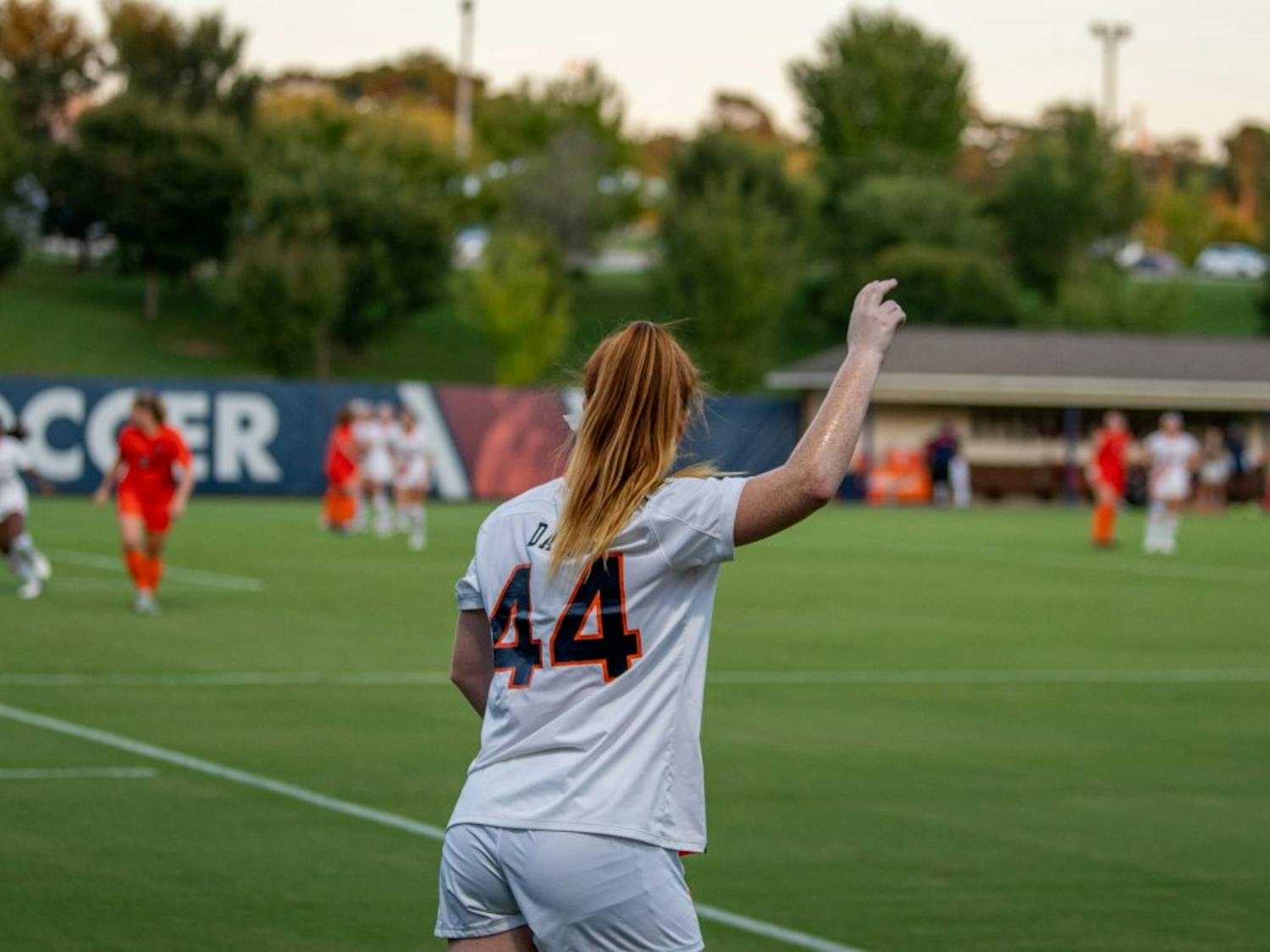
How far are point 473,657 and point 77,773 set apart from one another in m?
6.92

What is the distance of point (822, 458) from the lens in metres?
3.87

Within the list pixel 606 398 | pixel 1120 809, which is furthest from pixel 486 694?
pixel 1120 809

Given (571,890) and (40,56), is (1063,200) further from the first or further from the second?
(571,890)

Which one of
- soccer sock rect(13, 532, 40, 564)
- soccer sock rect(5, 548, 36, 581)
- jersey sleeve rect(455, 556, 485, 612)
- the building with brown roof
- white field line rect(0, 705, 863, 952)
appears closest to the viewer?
jersey sleeve rect(455, 556, 485, 612)

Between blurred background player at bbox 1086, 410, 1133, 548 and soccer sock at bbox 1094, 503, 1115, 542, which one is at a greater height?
blurred background player at bbox 1086, 410, 1133, 548

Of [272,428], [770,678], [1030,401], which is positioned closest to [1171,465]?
[770,678]

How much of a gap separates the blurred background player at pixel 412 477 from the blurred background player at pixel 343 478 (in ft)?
2.22

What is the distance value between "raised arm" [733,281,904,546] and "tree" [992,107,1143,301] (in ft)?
286

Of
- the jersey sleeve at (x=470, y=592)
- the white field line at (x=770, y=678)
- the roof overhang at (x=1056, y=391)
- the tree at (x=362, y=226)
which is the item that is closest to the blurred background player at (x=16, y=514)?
the white field line at (x=770, y=678)

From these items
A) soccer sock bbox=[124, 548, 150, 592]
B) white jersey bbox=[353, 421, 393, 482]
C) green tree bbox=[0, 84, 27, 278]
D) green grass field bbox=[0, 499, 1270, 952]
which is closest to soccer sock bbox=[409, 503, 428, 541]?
white jersey bbox=[353, 421, 393, 482]

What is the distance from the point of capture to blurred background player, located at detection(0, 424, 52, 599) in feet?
67.1

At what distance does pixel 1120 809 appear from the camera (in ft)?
33.8

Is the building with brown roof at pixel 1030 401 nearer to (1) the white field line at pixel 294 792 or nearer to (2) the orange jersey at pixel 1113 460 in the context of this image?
(2) the orange jersey at pixel 1113 460

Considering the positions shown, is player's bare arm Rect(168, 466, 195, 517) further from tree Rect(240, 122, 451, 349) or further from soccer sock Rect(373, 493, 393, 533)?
tree Rect(240, 122, 451, 349)
